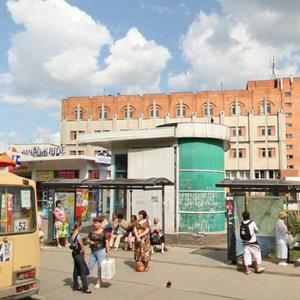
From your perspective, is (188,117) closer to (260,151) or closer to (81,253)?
(260,151)

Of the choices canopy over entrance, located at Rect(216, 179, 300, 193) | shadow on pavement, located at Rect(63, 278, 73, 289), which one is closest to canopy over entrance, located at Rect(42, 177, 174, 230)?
canopy over entrance, located at Rect(216, 179, 300, 193)

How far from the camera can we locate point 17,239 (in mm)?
7359

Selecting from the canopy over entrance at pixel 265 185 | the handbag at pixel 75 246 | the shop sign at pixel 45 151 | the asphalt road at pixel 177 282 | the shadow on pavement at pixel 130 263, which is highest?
the shop sign at pixel 45 151

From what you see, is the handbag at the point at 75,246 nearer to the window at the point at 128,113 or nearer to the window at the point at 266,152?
the window at the point at 266,152

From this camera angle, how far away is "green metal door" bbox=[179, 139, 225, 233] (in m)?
17.6

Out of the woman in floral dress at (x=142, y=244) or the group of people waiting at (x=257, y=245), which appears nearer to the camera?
the group of people waiting at (x=257, y=245)

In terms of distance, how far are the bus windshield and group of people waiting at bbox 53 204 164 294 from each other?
6.38 feet

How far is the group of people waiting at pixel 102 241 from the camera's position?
9414 mm

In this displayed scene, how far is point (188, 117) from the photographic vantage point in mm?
71750

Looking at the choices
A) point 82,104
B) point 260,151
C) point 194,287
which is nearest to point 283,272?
point 194,287

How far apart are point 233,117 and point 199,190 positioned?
5375 centimetres

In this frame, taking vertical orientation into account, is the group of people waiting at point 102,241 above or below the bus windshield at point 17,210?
below

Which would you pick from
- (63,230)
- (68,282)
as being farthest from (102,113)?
(68,282)

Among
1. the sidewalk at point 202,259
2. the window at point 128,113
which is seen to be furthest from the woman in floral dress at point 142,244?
the window at point 128,113
